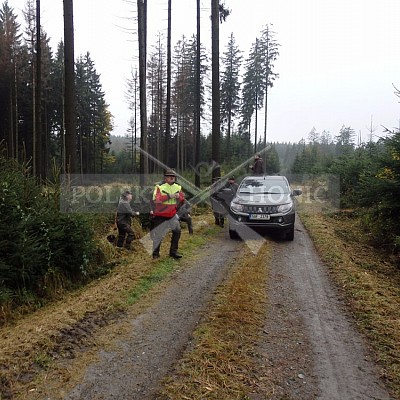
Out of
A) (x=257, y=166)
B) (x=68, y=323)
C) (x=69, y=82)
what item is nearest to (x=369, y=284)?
(x=68, y=323)

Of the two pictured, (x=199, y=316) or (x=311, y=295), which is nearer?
(x=199, y=316)

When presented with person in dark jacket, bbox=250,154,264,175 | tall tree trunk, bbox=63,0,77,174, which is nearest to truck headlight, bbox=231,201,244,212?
tall tree trunk, bbox=63,0,77,174

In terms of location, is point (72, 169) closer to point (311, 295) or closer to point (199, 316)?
point (199, 316)

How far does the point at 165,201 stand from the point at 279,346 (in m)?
4.42

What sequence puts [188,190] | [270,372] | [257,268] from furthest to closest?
[188,190] < [257,268] < [270,372]

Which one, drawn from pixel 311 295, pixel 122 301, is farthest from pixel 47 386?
pixel 311 295

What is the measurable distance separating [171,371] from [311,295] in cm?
319

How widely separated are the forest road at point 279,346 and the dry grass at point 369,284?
0.58 feet

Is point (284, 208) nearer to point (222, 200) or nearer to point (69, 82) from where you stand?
point (222, 200)

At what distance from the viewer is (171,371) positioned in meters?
3.55

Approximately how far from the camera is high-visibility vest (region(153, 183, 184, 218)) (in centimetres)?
776

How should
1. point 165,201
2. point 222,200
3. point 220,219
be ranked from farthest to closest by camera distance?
1. point 220,219
2. point 222,200
3. point 165,201

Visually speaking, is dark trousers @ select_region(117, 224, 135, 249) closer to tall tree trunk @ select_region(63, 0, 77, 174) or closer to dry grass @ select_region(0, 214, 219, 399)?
dry grass @ select_region(0, 214, 219, 399)

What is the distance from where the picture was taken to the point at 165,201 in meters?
7.78
